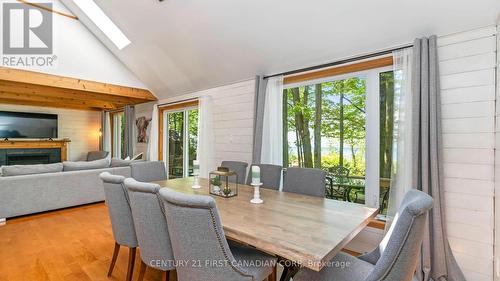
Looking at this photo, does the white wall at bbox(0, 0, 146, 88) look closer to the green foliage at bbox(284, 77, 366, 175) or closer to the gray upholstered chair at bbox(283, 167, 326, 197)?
the green foliage at bbox(284, 77, 366, 175)

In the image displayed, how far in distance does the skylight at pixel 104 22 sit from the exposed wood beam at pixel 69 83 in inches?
33.3

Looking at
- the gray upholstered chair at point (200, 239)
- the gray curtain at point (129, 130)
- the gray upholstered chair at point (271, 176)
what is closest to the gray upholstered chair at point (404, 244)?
the gray upholstered chair at point (200, 239)

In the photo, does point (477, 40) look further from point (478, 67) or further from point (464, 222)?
point (464, 222)

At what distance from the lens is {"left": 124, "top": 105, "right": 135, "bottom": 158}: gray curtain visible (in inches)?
250

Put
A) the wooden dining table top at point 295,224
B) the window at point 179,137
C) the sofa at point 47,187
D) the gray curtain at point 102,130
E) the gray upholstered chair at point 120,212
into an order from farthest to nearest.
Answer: the gray curtain at point 102,130, the window at point 179,137, the sofa at point 47,187, the gray upholstered chair at point 120,212, the wooden dining table top at point 295,224

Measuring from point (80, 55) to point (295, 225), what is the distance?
5015 mm

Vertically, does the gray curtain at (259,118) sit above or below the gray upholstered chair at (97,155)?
above

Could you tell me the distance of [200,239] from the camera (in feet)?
Result: 3.96

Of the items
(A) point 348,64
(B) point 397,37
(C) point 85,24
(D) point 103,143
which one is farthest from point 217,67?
(D) point 103,143

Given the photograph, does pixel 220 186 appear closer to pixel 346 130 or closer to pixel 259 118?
pixel 259 118

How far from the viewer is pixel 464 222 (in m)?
2.12

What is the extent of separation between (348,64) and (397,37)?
560 mm

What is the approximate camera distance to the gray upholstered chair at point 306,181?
2287 millimetres

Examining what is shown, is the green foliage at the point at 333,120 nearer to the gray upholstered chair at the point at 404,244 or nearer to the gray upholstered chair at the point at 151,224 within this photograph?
the gray upholstered chair at the point at 404,244
